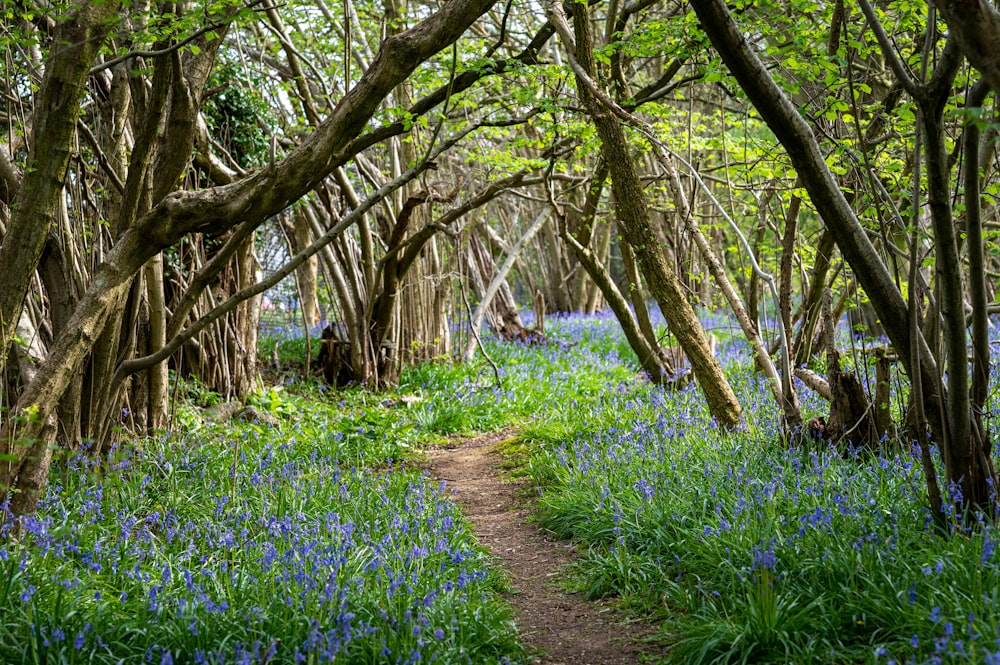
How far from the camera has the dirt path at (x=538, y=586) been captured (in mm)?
3537

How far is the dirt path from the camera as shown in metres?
3.54

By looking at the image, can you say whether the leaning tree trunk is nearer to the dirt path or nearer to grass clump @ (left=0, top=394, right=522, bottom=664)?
the dirt path

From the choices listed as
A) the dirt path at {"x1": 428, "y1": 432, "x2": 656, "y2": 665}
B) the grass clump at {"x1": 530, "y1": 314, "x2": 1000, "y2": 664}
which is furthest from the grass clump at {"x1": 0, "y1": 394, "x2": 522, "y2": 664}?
the grass clump at {"x1": 530, "y1": 314, "x2": 1000, "y2": 664}

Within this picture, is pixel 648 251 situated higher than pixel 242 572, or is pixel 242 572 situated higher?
pixel 648 251

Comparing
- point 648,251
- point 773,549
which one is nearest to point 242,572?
point 773,549

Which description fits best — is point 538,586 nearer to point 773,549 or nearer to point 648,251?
point 773,549

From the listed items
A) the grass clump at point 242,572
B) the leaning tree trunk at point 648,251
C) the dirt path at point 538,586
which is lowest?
the dirt path at point 538,586

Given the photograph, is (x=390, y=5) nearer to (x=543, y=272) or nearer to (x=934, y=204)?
(x=934, y=204)

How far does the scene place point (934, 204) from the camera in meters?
3.31

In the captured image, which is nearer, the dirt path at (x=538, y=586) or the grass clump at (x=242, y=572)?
the grass clump at (x=242, y=572)

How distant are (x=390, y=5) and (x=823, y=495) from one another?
7446mm

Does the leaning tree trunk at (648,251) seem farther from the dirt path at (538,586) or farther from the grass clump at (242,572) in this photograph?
the grass clump at (242,572)

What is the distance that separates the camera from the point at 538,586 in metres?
4.38

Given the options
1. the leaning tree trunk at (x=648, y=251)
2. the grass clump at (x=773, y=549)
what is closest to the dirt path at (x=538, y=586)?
the grass clump at (x=773, y=549)
